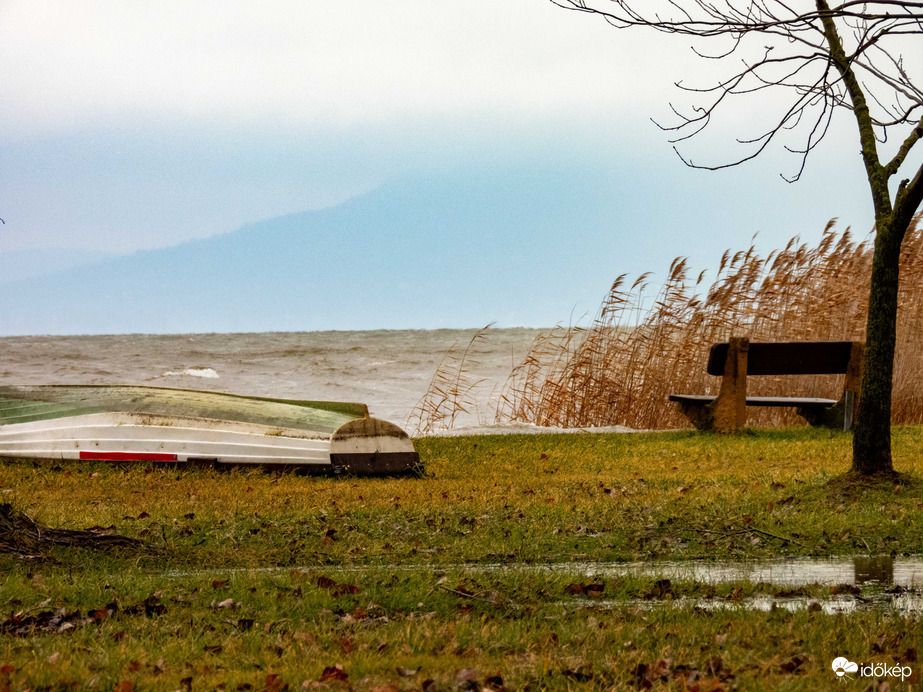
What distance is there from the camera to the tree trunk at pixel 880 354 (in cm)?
783

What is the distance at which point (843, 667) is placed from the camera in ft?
12.7

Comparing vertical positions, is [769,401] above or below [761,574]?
above

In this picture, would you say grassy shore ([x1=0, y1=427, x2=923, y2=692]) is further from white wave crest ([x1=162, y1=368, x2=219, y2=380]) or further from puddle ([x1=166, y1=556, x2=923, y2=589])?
white wave crest ([x1=162, y1=368, x2=219, y2=380])

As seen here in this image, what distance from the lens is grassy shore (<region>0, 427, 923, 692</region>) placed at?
3.88m

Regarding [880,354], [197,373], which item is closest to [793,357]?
[880,354]

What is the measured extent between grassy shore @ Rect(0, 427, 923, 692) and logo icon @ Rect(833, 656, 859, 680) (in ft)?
0.15

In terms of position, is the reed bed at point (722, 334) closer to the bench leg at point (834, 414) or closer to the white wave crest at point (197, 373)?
the bench leg at point (834, 414)

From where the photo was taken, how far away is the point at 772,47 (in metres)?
6.99

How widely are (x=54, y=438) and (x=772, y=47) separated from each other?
8.71 metres

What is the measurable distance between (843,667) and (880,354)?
15.0 feet

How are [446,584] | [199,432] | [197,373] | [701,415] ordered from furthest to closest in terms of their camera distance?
[197,373], [701,415], [199,432], [446,584]

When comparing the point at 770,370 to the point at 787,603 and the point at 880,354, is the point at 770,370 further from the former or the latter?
the point at 787,603

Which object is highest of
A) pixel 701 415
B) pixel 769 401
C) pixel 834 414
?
pixel 769 401

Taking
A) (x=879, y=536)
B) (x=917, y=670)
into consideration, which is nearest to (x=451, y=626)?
(x=917, y=670)
